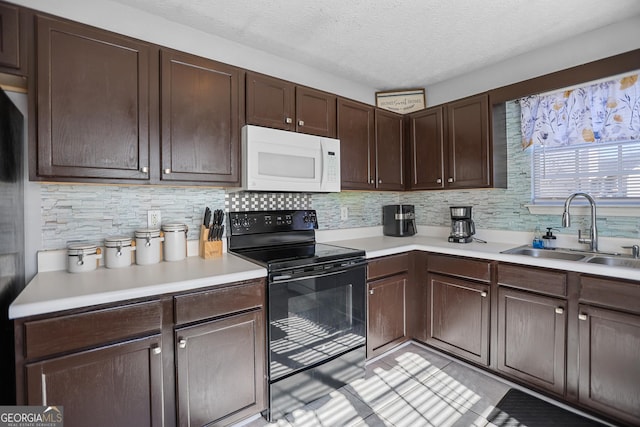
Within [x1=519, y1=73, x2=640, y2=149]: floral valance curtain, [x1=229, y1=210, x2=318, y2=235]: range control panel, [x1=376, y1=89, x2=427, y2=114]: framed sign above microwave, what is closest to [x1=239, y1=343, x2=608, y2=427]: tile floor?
[x1=229, y1=210, x2=318, y2=235]: range control panel

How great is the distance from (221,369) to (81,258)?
0.94 m

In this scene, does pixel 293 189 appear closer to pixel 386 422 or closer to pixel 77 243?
pixel 77 243

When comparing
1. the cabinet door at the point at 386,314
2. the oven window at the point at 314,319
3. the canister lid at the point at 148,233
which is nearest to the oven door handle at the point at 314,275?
the oven window at the point at 314,319

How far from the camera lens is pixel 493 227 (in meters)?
2.65

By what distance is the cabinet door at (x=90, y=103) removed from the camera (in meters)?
1.41

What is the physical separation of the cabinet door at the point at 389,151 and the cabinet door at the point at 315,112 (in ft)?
1.82

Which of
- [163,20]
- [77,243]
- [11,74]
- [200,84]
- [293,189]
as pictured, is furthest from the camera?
[293,189]

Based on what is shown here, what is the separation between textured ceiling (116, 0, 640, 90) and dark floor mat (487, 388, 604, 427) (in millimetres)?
2453

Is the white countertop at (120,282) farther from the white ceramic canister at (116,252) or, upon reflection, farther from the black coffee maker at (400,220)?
the black coffee maker at (400,220)

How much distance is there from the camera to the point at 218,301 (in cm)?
152

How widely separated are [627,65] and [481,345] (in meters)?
2.04

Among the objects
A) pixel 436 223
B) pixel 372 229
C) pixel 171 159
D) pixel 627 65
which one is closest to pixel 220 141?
pixel 171 159

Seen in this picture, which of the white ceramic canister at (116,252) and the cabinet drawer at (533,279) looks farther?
the cabinet drawer at (533,279)

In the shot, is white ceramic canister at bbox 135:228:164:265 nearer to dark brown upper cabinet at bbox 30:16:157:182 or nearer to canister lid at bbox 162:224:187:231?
canister lid at bbox 162:224:187:231
